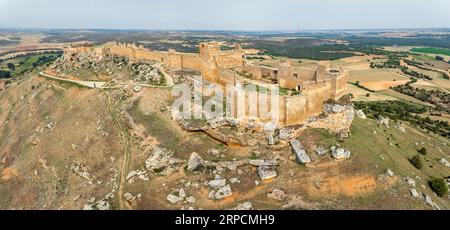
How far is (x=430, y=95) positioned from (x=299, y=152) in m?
83.8

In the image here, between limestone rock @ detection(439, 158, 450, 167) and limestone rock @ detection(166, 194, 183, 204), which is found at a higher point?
limestone rock @ detection(166, 194, 183, 204)

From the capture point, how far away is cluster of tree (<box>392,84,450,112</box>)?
9533 cm

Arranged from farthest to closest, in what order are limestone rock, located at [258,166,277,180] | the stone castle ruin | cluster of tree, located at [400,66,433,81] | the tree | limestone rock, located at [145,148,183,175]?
the tree
cluster of tree, located at [400,66,433,81]
the stone castle ruin
limestone rock, located at [145,148,183,175]
limestone rock, located at [258,166,277,180]

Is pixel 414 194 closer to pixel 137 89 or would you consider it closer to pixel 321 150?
pixel 321 150

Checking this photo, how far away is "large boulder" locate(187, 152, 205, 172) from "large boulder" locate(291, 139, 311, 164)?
28.8 feet

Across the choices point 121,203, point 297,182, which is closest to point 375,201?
point 297,182

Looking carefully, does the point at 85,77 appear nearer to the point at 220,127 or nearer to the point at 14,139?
the point at 14,139

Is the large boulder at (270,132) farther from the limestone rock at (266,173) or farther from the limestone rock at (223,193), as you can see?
the limestone rock at (223,193)

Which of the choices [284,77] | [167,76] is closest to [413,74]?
[284,77]

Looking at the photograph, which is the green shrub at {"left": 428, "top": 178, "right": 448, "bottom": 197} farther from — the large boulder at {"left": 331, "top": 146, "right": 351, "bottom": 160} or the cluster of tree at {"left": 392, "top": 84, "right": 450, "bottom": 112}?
the cluster of tree at {"left": 392, "top": 84, "right": 450, "bottom": 112}

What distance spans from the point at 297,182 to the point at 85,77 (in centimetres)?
4762

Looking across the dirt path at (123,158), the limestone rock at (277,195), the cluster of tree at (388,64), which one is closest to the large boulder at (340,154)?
the limestone rock at (277,195)

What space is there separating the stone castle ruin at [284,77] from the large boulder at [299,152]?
2.41 metres

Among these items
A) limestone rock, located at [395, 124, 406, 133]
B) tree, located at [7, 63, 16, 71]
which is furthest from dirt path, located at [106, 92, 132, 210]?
tree, located at [7, 63, 16, 71]
